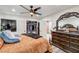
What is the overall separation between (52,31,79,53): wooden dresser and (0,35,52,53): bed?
0.54ft

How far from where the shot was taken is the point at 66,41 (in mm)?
1814

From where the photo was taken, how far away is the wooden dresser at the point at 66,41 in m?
1.73

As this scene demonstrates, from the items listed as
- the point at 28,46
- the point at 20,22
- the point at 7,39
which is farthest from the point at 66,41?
the point at 7,39

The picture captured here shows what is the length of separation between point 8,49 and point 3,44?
4.2 inches

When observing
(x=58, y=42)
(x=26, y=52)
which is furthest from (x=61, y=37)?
(x=26, y=52)

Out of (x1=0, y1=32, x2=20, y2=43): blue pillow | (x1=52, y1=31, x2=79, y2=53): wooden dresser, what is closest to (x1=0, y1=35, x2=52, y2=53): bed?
(x1=0, y1=32, x2=20, y2=43): blue pillow

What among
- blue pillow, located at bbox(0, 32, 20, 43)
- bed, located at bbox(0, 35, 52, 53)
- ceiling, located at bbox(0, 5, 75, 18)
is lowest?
bed, located at bbox(0, 35, 52, 53)

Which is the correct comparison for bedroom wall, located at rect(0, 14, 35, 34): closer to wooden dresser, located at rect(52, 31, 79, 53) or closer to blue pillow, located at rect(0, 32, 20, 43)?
blue pillow, located at rect(0, 32, 20, 43)

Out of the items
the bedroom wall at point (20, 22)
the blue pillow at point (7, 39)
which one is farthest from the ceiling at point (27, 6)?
the blue pillow at point (7, 39)

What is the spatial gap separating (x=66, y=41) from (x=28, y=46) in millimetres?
609

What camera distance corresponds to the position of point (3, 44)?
1.70 metres

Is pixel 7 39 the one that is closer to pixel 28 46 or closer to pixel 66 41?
pixel 28 46

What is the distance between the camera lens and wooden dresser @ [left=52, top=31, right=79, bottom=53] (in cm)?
173
